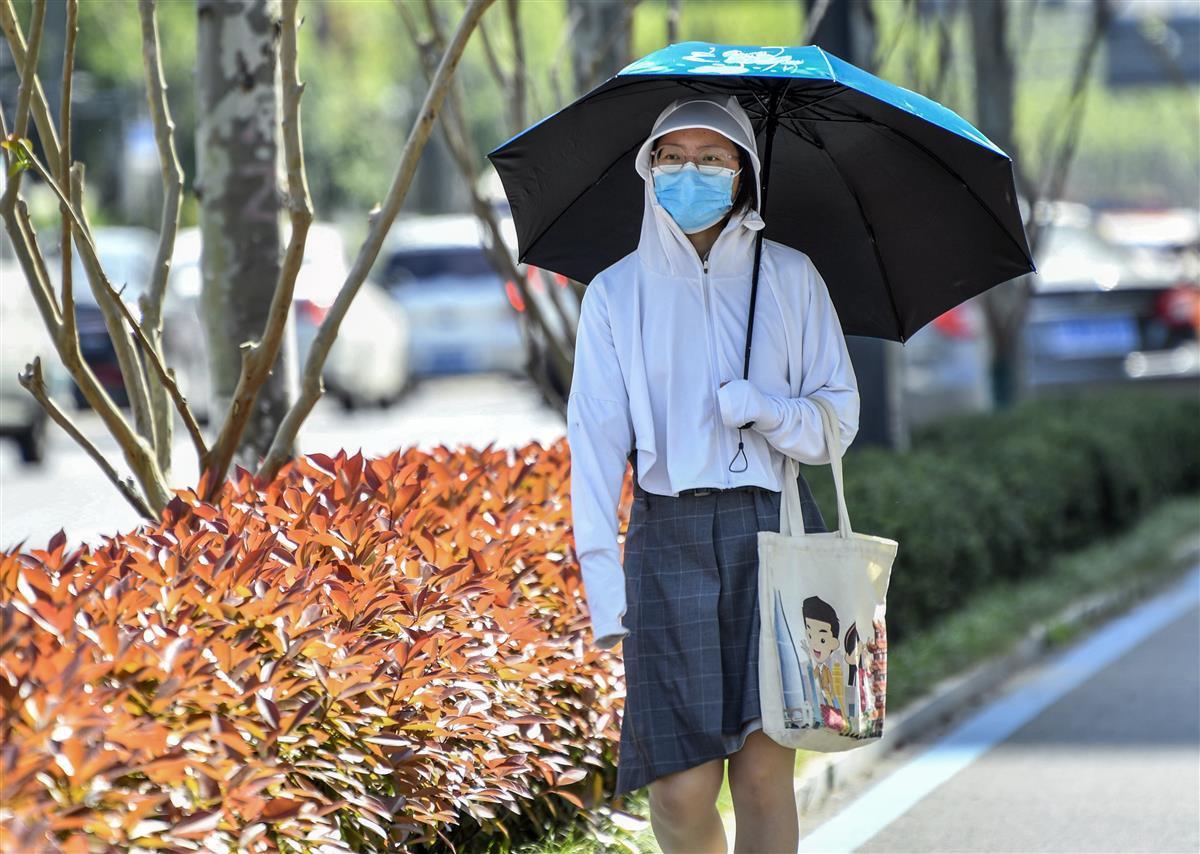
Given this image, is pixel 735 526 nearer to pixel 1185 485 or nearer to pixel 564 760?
pixel 564 760

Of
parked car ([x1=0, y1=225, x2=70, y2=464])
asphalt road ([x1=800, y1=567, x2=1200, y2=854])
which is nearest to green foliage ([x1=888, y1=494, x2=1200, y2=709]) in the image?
asphalt road ([x1=800, y1=567, x2=1200, y2=854])

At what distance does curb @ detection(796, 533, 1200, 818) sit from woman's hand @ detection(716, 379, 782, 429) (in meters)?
1.25

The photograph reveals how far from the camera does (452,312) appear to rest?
73.6 ft

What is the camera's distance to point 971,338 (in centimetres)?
1529

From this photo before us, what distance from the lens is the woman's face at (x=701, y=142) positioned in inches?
141

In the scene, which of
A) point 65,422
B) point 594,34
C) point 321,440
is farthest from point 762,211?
point 321,440

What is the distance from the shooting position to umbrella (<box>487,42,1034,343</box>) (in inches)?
155

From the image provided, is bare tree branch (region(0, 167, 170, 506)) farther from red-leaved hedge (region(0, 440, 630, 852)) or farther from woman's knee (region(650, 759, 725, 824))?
woman's knee (region(650, 759, 725, 824))

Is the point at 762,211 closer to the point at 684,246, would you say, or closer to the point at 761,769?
the point at 684,246

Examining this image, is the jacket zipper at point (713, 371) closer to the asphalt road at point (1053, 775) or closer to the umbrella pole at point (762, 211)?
the umbrella pole at point (762, 211)

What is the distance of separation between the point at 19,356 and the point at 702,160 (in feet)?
38.2

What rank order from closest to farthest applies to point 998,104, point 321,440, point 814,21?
point 814,21 < point 998,104 < point 321,440

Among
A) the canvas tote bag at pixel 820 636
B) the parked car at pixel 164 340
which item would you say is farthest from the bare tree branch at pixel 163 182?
the parked car at pixel 164 340

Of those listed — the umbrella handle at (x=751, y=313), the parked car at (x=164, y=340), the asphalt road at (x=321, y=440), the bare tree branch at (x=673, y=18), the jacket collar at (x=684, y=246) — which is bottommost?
the asphalt road at (x=321, y=440)
